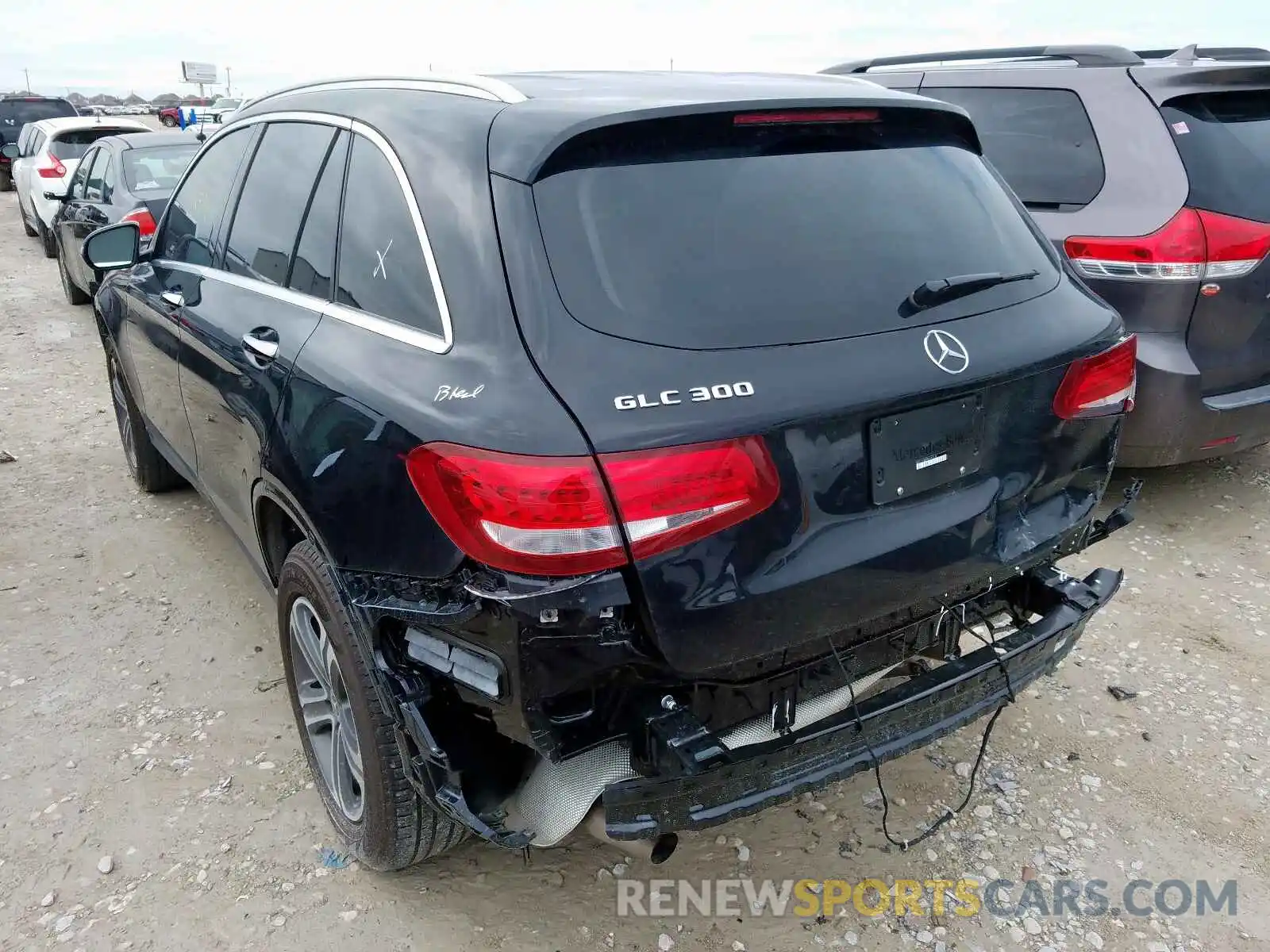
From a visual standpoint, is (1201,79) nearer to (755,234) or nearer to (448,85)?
(755,234)

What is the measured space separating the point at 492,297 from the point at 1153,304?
3194 mm

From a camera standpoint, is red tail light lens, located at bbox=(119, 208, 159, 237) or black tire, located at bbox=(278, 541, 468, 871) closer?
black tire, located at bbox=(278, 541, 468, 871)

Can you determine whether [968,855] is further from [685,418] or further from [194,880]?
[194,880]

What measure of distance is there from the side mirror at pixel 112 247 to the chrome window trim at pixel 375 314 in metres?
1.15

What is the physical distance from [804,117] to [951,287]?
49 centimetres

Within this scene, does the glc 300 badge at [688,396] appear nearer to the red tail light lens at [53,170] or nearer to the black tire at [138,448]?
the black tire at [138,448]

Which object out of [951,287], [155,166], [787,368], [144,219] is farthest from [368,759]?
[155,166]

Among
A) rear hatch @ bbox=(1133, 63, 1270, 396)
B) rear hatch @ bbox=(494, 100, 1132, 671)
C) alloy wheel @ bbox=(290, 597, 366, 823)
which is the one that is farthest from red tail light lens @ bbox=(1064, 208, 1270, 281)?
alloy wheel @ bbox=(290, 597, 366, 823)

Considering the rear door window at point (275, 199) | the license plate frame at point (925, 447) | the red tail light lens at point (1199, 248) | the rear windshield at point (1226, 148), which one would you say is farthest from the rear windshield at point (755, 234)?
the rear windshield at point (1226, 148)

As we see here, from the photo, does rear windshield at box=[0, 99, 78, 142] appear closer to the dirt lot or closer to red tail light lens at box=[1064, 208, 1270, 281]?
the dirt lot

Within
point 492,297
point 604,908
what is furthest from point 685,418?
point 604,908

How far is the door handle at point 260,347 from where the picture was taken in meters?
2.48

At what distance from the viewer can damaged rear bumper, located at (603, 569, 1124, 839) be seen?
184cm

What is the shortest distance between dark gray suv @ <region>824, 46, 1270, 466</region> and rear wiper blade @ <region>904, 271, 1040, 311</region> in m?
2.04
